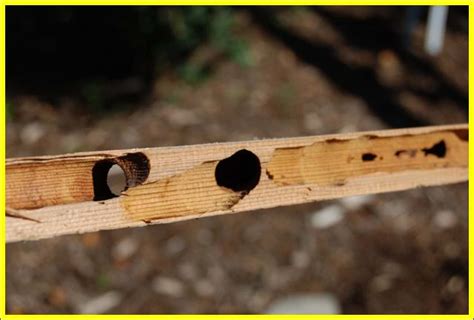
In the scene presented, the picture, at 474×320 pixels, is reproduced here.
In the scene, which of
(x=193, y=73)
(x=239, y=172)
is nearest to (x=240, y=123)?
(x=193, y=73)

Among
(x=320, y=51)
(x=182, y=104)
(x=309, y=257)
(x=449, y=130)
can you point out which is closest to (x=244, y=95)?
(x=182, y=104)

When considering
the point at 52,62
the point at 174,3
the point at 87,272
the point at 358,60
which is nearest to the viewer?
the point at 87,272

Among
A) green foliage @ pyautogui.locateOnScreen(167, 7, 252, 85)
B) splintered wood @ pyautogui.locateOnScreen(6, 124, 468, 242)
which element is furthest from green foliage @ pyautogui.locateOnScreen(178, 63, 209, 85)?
splintered wood @ pyautogui.locateOnScreen(6, 124, 468, 242)

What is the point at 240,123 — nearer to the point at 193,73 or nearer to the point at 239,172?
the point at 193,73

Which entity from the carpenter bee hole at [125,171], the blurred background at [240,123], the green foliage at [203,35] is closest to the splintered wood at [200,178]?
the carpenter bee hole at [125,171]

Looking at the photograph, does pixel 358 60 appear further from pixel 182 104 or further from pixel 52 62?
pixel 52 62
